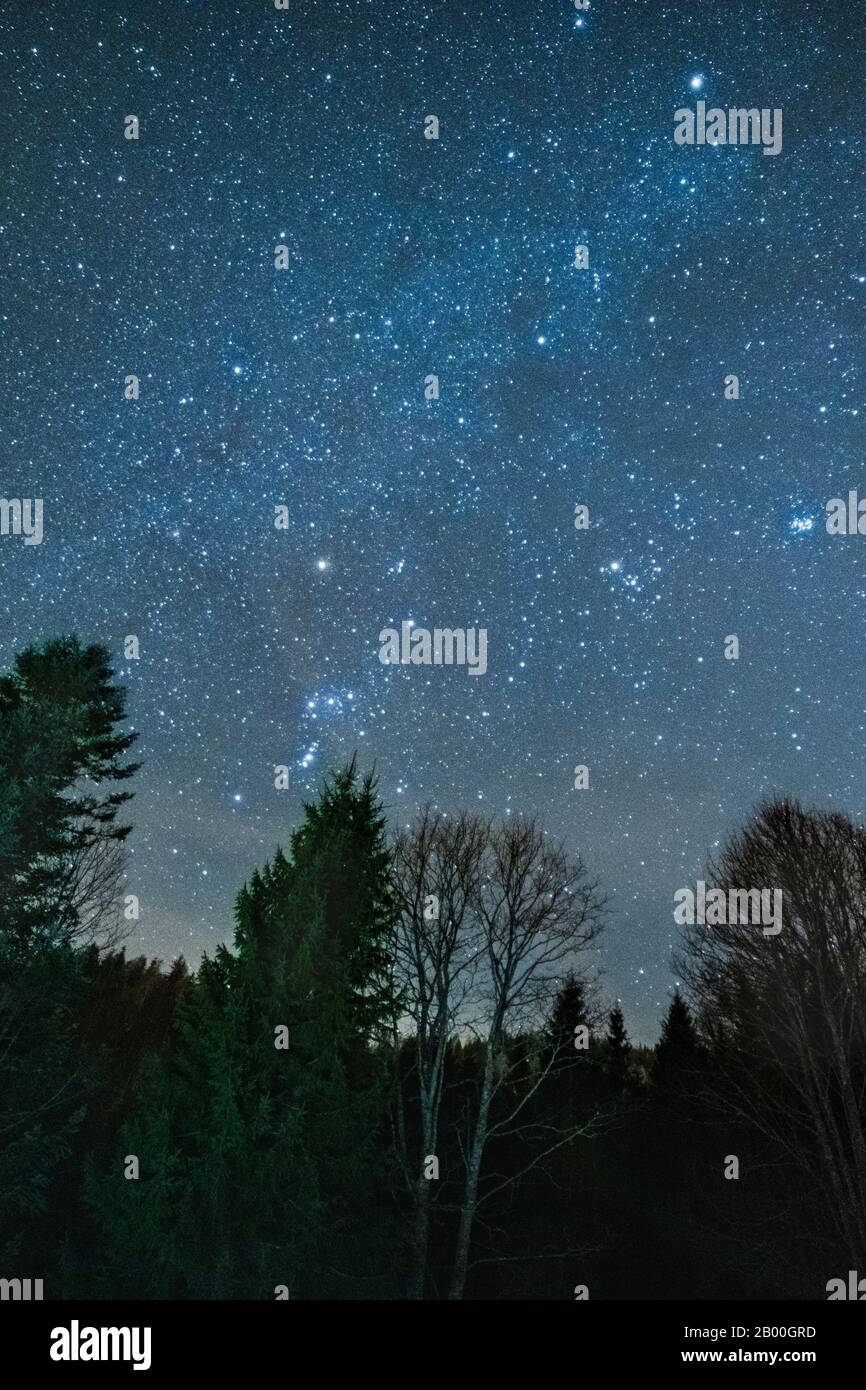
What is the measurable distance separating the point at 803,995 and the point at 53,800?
1604 centimetres

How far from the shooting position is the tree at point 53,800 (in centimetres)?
1495

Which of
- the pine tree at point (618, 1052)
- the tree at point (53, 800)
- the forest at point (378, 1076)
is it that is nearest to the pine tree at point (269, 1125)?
the forest at point (378, 1076)

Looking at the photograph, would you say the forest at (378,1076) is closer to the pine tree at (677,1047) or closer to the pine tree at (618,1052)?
the pine tree at (677,1047)

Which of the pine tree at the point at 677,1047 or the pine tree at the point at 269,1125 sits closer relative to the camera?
the pine tree at the point at 269,1125

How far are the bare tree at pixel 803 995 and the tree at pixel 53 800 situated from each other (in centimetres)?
1370

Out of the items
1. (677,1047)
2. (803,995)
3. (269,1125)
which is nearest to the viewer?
(269,1125)

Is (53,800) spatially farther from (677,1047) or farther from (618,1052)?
(618,1052)

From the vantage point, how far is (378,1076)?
16.0 meters

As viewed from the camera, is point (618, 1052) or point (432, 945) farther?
point (618, 1052)

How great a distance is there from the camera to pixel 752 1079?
56.3 feet

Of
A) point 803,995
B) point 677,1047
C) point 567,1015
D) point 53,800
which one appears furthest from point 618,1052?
point 53,800
